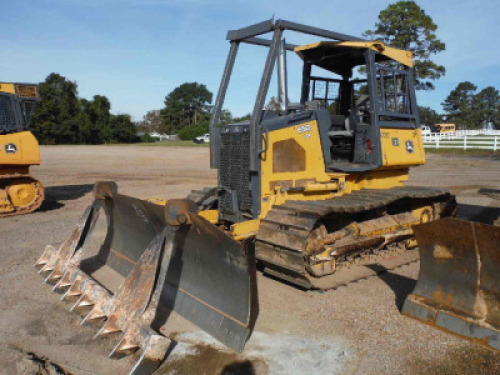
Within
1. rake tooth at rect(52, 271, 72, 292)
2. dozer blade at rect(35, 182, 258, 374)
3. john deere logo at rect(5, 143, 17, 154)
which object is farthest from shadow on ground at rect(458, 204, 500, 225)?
john deere logo at rect(5, 143, 17, 154)

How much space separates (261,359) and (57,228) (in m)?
6.80

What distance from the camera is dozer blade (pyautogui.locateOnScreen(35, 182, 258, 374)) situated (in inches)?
144

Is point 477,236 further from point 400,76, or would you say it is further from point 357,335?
point 400,76

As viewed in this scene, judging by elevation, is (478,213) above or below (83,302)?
below

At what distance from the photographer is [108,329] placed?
3.94 metres

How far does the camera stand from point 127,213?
5652 millimetres

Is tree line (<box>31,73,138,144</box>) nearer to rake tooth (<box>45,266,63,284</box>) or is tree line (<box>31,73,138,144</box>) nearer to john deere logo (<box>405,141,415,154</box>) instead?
rake tooth (<box>45,266,63,284</box>)

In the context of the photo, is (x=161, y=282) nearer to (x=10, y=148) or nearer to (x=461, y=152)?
(x=10, y=148)

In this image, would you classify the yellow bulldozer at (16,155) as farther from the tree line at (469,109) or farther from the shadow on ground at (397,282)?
the tree line at (469,109)

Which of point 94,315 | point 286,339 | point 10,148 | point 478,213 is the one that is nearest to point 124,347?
point 94,315

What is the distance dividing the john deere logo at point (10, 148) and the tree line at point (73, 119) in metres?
48.9

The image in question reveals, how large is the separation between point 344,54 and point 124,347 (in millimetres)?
5182

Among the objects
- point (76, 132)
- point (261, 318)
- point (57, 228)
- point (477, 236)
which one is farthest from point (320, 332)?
point (76, 132)

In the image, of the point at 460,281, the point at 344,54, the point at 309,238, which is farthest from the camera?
the point at 344,54
